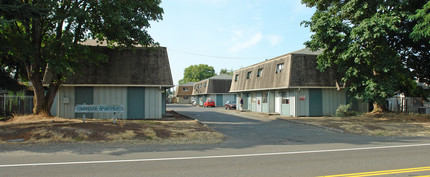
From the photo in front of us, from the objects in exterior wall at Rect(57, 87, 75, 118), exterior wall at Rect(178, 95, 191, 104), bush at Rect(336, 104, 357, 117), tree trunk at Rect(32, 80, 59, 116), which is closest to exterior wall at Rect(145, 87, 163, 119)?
exterior wall at Rect(57, 87, 75, 118)

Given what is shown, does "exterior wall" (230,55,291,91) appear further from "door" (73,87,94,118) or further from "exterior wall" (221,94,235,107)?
"door" (73,87,94,118)

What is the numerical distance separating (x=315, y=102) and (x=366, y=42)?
20.9 ft

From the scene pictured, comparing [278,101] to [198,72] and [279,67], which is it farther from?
[198,72]

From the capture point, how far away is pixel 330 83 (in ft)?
77.4

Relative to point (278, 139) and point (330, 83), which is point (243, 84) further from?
point (278, 139)

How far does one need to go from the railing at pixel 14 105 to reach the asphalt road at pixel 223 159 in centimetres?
1168

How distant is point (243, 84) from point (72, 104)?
18998mm

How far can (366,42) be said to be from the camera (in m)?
19.2

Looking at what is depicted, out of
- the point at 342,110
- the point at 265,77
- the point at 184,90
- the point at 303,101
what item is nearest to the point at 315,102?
the point at 303,101

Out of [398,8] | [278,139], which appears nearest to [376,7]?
[398,8]

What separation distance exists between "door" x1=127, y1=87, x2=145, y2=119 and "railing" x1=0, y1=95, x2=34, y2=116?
721 cm

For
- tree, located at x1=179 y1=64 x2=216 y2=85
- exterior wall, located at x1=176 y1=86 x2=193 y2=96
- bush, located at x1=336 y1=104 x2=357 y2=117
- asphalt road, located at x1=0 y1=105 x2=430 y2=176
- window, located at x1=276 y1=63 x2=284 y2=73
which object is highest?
tree, located at x1=179 y1=64 x2=216 y2=85

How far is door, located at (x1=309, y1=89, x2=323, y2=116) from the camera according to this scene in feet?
76.8

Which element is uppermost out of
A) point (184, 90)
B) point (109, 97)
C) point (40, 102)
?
point (184, 90)
